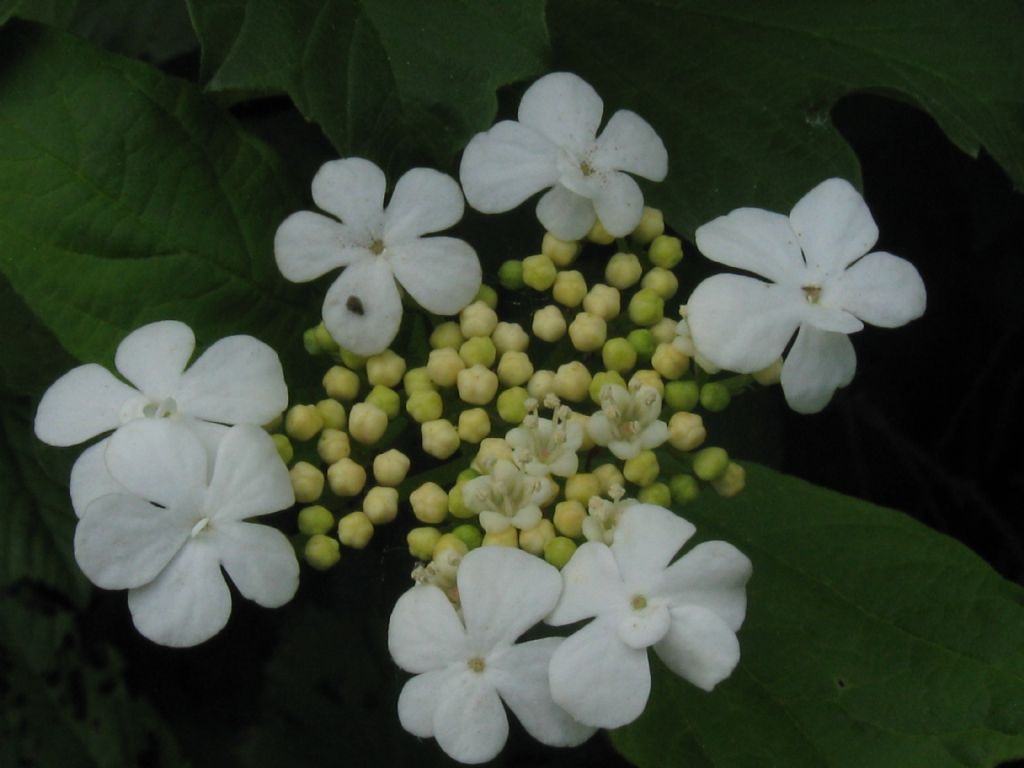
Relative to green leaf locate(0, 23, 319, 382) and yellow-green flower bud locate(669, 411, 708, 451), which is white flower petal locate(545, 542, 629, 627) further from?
green leaf locate(0, 23, 319, 382)

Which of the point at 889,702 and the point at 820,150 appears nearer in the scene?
the point at 889,702

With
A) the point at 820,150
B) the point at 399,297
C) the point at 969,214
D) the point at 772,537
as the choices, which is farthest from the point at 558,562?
the point at 969,214

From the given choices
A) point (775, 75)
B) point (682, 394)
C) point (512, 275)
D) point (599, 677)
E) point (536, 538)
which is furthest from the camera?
point (775, 75)

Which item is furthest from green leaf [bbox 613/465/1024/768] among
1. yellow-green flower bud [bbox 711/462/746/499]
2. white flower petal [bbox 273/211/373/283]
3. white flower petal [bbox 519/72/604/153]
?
white flower petal [bbox 273/211/373/283]

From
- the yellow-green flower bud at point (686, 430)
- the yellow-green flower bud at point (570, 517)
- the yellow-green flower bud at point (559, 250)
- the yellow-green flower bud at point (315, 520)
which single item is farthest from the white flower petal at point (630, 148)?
the yellow-green flower bud at point (315, 520)

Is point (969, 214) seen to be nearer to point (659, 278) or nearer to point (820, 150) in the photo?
point (820, 150)

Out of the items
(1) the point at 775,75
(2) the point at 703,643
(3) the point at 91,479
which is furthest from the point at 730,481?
(3) the point at 91,479

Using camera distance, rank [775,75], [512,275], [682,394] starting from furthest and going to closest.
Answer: [775,75], [512,275], [682,394]

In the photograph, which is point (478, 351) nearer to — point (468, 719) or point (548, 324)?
point (548, 324)
